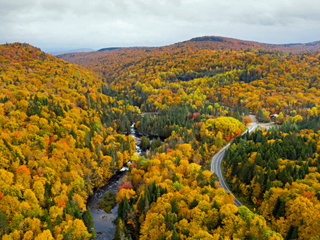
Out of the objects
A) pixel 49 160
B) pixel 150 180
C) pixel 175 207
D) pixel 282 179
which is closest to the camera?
pixel 175 207

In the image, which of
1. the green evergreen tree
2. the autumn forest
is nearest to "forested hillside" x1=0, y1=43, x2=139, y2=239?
the autumn forest

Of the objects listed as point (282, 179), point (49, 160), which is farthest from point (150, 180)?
point (282, 179)

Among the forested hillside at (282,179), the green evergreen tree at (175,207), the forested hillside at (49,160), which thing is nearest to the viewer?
the forested hillside at (282,179)

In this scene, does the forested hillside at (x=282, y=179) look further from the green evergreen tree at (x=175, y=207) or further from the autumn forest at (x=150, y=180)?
the green evergreen tree at (x=175, y=207)

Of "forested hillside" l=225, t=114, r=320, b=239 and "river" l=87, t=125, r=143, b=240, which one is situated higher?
"forested hillside" l=225, t=114, r=320, b=239

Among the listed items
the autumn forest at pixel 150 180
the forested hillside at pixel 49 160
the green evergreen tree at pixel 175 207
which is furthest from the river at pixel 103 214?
the green evergreen tree at pixel 175 207

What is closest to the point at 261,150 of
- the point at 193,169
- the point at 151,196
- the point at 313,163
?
the point at 313,163

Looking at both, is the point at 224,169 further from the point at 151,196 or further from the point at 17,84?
the point at 17,84

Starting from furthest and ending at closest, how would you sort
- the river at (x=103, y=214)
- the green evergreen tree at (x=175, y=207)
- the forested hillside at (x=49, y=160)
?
the river at (x=103, y=214) < the green evergreen tree at (x=175, y=207) < the forested hillside at (x=49, y=160)

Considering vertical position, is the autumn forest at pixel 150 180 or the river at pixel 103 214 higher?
the autumn forest at pixel 150 180

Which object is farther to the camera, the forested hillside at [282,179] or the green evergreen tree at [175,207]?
the green evergreen tree at [175,207]

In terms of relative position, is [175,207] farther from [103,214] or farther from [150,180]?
[103,214]

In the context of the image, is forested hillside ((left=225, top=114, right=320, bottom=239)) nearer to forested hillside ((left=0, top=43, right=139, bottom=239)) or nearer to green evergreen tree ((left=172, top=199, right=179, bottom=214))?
green evergreen tree ((left=172, top=199, right=179, bottom=214))
